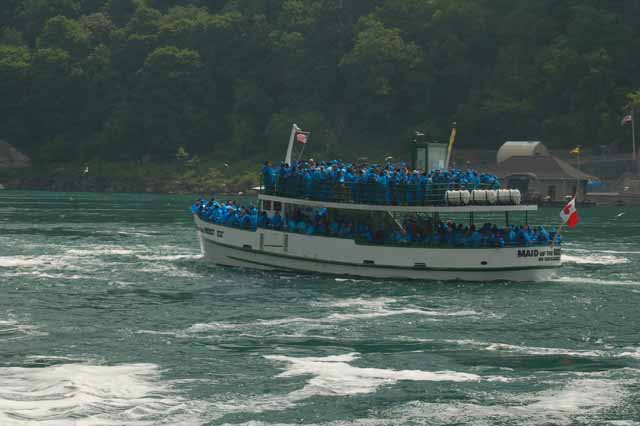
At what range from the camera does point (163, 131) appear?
168625mm

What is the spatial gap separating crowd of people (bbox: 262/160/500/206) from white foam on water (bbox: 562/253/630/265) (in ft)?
37.6

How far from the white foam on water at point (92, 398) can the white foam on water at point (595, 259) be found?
1276 inches

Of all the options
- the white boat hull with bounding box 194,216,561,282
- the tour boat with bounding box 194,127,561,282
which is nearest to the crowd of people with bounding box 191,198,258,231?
the tour boat with bounding box 194,127,561,282

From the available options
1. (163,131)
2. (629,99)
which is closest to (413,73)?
(629,99)

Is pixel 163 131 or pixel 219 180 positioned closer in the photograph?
pixel 219 180

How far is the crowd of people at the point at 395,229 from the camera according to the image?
1836 inches

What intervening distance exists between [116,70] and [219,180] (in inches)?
1503

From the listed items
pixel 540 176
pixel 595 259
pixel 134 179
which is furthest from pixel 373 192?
pixel 134 179

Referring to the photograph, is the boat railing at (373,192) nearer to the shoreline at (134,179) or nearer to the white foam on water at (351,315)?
the white foam on water at (351,315)

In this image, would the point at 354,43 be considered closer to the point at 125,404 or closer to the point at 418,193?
the point at 418,193

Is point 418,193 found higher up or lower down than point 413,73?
lower down

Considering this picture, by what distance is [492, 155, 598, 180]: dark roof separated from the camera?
12506 cm

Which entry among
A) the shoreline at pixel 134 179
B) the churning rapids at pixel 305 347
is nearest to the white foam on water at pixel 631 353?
the churning rapids at pixel 305 347

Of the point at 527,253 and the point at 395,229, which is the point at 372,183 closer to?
the point at 395,229
